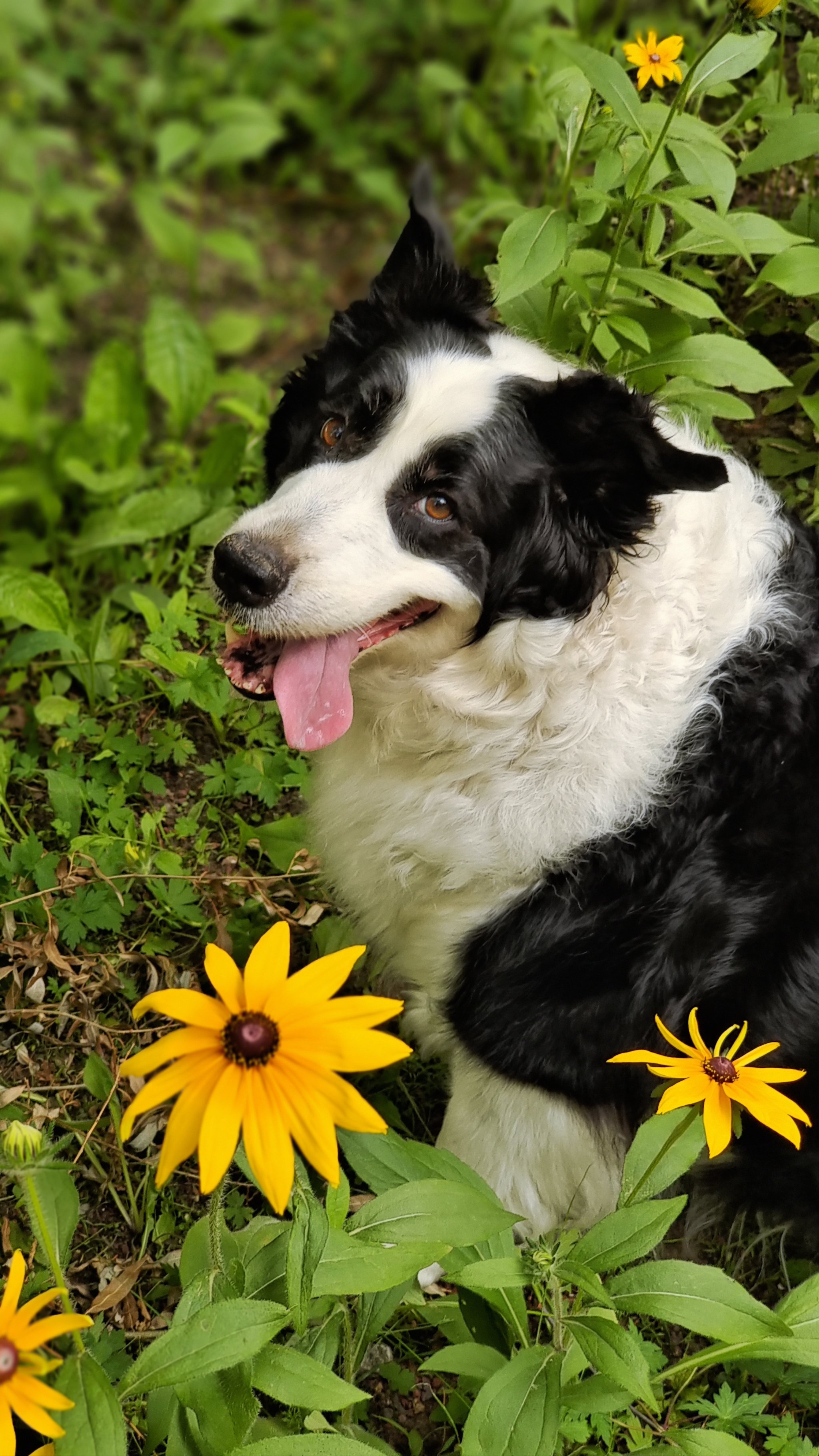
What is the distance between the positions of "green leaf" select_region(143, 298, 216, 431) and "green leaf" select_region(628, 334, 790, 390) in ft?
7.37

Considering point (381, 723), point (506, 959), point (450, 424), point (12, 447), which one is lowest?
point (12, 447)

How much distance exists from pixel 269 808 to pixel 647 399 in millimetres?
1493

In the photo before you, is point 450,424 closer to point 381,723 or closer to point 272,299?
point 381,723

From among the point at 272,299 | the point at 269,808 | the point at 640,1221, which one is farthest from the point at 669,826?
the point at 272,299

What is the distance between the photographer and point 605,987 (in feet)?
7.73

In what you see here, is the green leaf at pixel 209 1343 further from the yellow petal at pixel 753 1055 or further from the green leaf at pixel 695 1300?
the yellow petal at pixel 753 1055

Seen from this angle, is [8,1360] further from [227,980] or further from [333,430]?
[333,430]

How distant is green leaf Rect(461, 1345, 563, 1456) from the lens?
1797 millimetres

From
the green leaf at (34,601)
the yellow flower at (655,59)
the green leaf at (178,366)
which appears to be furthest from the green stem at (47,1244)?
the green leaf at (178,366)

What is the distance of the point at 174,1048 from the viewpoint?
1.42m

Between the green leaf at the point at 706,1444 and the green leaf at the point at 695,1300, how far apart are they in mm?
196

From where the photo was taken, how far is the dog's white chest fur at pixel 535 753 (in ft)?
7.70

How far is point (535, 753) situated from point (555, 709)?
100mm

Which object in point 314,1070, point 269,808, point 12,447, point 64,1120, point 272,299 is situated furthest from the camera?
point 272,299
